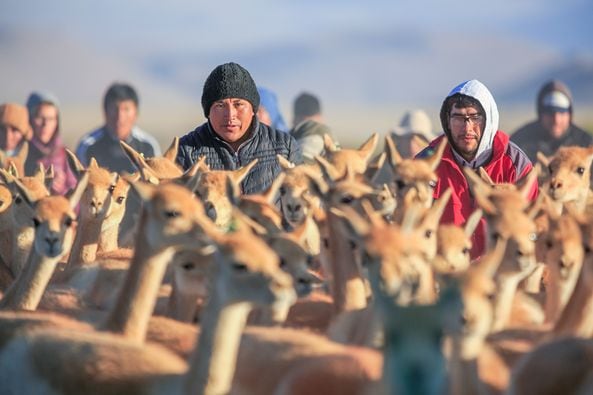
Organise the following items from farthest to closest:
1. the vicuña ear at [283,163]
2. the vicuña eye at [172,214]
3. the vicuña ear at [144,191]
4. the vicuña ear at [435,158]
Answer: the vicuña ear at [283,163] < the vicuña ear at [435,158] < the vicuña ear at [144,191] < the vicuña eye at [172,214]

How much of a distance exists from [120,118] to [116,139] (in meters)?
0.31

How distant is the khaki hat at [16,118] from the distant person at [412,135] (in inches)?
170

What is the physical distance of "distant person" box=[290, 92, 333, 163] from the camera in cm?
1605

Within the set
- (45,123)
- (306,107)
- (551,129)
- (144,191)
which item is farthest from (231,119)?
(306,107)

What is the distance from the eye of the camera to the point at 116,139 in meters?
18.0

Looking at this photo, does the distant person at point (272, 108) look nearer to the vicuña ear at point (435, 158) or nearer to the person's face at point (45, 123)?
the person's face at point (45, 123)

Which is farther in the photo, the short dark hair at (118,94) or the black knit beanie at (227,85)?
the short dark hair at (118,94)

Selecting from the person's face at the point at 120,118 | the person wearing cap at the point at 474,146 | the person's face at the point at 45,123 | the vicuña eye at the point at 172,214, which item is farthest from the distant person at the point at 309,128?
the vicuña eye at the point at 172,214

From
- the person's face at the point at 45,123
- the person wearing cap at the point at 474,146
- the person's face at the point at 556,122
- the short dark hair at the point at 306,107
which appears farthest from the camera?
the short dark hair at the point at 306,107

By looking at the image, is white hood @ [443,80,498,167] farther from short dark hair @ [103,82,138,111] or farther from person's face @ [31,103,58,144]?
person's face @ [31,103,58,144]

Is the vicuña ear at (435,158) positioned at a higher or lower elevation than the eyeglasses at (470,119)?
lower

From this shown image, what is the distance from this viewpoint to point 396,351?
20.2ft

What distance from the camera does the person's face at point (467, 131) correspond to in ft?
36.9

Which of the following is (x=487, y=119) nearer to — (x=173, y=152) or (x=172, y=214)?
(x=173, y=152)
